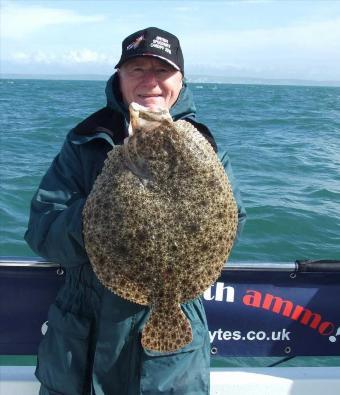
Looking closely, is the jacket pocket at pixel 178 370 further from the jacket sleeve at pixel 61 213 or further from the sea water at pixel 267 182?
the sea water at pixel 267 182

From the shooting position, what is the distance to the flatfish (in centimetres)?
193

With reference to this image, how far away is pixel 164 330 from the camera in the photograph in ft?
6.70

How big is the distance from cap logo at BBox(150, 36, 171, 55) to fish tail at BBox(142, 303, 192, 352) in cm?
112

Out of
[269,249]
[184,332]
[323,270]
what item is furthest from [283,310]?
[269,249]

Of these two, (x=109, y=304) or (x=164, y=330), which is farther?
(x=109, y=304)

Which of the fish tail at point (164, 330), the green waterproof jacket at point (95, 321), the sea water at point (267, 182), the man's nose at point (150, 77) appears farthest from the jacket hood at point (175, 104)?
the fish tail at point (164, 330)

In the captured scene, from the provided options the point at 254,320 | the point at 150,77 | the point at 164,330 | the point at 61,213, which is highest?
the point at 150,77

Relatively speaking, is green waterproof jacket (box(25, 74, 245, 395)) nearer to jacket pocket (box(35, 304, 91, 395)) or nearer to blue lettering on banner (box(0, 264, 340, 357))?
jacket pocket (box(35, 304, 91, 395))

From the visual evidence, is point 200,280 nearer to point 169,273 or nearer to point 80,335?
point 169,273

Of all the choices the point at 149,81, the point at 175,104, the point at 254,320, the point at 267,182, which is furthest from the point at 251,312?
the point at 267,182

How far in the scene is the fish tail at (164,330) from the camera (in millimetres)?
2033

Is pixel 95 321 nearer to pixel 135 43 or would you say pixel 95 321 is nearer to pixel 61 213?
pixel 61 213

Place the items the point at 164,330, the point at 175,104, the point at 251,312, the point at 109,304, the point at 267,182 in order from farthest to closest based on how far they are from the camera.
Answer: the point at 267,182 → the point at 251,312 → the point at 175,104 → the point at 109,304 → the point at 164,330

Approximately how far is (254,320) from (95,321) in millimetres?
1319
